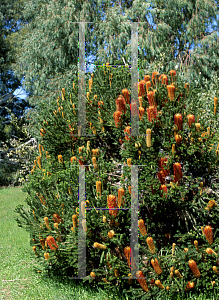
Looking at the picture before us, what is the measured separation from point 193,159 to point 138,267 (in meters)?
1.24

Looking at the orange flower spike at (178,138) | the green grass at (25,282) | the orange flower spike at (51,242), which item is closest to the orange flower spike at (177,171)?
the orange flower spike at (178,138)

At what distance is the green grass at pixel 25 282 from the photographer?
397cm

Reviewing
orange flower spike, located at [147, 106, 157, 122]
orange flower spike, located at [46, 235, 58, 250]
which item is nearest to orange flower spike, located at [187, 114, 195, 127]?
orange flower spike, located at [147, 106, 157, 122]

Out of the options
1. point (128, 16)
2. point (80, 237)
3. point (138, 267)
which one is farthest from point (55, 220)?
point (128, 16)

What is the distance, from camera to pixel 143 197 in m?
3.48

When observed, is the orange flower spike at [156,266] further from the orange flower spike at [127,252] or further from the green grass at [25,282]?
the green grass at [25,282]

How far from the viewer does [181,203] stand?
3.41 metres

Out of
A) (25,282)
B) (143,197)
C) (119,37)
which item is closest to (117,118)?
(143,197)

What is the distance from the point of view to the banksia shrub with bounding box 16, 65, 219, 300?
10.8 feet

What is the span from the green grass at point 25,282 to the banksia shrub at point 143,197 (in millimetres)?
404

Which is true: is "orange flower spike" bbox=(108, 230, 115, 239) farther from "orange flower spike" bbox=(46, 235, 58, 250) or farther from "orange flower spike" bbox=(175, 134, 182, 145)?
"orange flower spike" bbox=(175, 134, 182, 145)

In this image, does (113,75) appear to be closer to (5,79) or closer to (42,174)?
(42,174)

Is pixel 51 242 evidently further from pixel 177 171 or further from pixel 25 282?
pixel 25 282

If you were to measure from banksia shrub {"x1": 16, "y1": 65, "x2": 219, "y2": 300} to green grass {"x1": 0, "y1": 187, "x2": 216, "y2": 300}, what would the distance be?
0.40m
